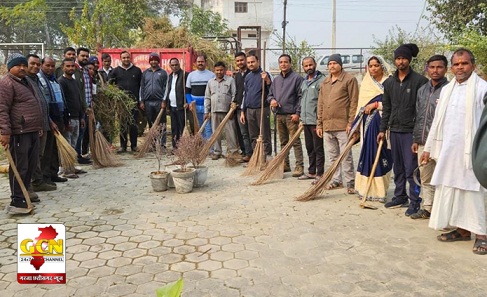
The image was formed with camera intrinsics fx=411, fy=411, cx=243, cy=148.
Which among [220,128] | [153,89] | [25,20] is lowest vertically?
[220,128]

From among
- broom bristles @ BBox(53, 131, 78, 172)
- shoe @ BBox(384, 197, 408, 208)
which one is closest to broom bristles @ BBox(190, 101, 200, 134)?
broom bristles @ BBox(53, 131, 78, 172)

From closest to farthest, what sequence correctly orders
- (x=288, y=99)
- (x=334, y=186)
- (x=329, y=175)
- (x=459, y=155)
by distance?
(x=459, y=155) → (x=329, y=175) → (x=334, y=186) → (x=288, y=99)

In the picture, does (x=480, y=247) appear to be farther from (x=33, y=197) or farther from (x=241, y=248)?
(x=33, y=197)

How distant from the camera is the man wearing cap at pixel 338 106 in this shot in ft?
16.7

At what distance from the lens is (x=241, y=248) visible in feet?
11.5

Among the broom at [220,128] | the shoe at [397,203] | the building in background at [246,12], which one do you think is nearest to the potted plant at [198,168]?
the broom at [220,128]

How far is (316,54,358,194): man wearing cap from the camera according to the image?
201 inches

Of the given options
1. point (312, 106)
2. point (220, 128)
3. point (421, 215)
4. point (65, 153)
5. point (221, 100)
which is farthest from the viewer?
point (221, 100)

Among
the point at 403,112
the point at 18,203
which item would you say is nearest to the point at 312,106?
the point at 403,112

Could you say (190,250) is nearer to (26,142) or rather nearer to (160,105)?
(26,142)

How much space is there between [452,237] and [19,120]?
4412mm

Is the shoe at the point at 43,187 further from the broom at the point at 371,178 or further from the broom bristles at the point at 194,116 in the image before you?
the broom at the point at 371,178

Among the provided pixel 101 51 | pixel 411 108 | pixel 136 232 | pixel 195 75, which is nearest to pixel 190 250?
pixel 136 232

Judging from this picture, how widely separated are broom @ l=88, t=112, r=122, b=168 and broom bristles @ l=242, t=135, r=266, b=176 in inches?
90.2
